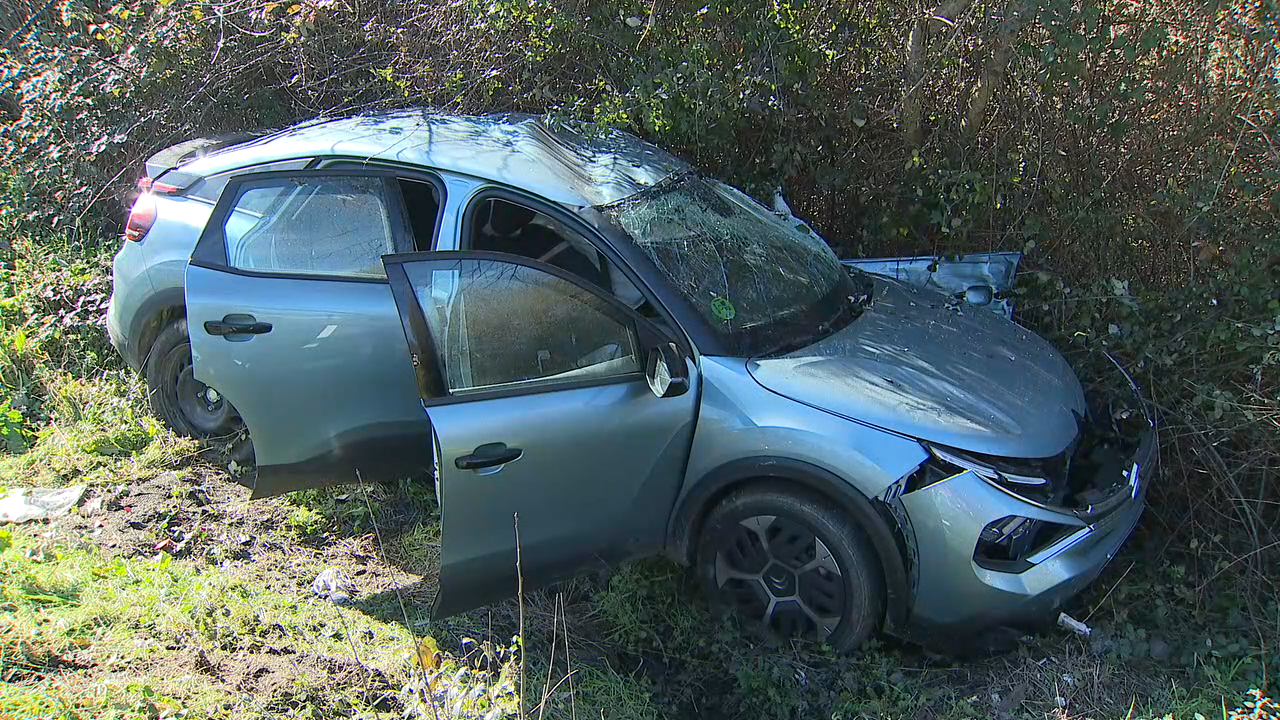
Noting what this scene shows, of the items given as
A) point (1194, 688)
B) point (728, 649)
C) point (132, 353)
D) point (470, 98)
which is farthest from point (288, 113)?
point (1194, 688)

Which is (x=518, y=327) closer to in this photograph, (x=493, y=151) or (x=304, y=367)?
(x=493, y=151)

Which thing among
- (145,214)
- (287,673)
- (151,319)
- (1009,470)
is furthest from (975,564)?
(145,214)

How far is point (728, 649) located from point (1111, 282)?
8.92 ft

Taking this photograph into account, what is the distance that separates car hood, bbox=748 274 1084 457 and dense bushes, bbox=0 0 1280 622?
0.81 meters

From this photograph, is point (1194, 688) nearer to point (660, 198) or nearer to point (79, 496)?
point (660, 198)

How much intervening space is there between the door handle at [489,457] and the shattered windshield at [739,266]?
89cm

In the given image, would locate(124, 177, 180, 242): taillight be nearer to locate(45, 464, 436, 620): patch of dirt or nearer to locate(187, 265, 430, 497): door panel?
locate(187, 265, 430, 497): door panel

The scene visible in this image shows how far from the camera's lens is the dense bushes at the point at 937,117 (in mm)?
3828

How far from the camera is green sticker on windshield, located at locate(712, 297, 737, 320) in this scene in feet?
10.9

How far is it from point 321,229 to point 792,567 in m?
2.56

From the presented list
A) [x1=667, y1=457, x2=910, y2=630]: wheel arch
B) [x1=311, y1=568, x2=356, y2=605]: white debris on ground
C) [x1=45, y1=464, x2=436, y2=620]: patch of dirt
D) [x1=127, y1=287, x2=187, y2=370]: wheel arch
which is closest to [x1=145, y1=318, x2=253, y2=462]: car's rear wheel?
A: [x1=127, y1=287, x2=187, y2=370]: wheel arch

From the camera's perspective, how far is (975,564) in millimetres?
2912

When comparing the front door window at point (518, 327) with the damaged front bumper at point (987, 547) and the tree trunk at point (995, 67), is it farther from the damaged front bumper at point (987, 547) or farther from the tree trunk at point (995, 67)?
the tree trunk at point (995, 67)

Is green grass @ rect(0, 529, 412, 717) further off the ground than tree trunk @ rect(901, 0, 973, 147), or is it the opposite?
tree trunk @ rect(901, 0, 973, 147)
